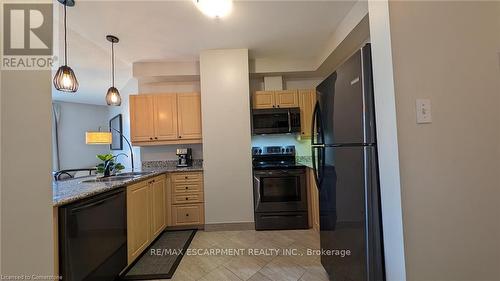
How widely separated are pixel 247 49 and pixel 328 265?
2850 millimetres

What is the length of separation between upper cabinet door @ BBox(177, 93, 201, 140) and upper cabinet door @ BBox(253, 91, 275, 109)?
0.92 m

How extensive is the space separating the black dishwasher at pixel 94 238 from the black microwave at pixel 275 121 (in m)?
2.03

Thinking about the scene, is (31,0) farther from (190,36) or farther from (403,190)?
(190,36)

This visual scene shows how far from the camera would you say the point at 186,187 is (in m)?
3.17

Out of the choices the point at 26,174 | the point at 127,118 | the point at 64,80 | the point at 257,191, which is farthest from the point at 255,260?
the point at 127,118

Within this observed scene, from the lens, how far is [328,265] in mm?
1764

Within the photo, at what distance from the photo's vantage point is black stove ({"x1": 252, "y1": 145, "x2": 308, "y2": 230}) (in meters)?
3.03

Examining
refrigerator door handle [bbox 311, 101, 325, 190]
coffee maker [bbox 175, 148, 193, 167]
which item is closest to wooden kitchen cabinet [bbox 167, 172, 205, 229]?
coffee maker [bbox 175, 148, 193, 167]

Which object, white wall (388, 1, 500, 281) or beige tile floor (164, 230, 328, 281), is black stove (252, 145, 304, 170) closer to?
beige tile floor (164, 230, 328, 281)

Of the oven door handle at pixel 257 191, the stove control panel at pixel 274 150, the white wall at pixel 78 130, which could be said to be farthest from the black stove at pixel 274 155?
the white wall at pixel 78 130

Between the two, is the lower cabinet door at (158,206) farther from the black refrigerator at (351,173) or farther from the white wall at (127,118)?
the black refrigerator at (351,173)

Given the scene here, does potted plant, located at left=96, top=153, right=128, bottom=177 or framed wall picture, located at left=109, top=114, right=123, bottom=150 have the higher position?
framed wall picture, located at left=109, top=114, right=123, bottom=150

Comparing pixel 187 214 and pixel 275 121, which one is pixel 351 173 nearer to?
pixel 275 121

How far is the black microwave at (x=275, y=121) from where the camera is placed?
133 inches
